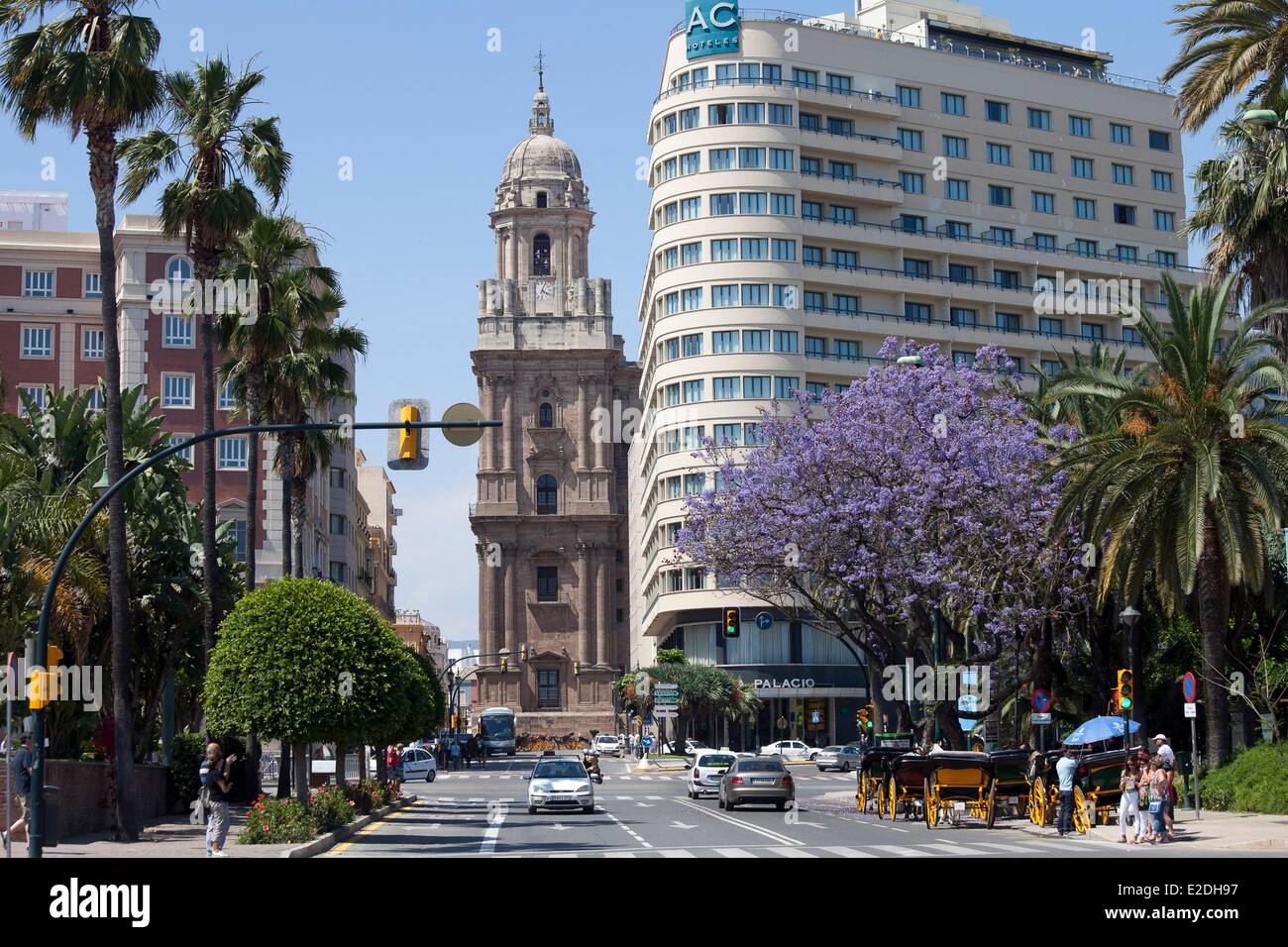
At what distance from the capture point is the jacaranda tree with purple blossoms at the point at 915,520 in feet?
140

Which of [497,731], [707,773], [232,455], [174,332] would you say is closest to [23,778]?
[707,773]

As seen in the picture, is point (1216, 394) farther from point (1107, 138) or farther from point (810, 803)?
point (1107, 138)

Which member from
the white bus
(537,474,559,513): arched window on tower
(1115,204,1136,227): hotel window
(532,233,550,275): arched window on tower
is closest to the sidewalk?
(1115,204,1136,227): hotel window

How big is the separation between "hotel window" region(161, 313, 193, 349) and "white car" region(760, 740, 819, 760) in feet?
120

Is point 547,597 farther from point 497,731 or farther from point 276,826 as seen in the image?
point 276,826

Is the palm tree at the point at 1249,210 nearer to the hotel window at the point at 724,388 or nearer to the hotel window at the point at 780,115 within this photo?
the hotel window at the point at 724,388

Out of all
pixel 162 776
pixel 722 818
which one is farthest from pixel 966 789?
pixel 162 776

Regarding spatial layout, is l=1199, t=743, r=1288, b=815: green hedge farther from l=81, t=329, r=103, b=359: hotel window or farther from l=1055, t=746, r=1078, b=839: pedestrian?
l=81, t=329, r=103, b=359: hotel window

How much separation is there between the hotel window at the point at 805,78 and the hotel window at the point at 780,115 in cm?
186

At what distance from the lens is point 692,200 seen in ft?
293

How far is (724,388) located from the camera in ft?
288

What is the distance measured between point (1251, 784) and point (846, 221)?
61.4 metres

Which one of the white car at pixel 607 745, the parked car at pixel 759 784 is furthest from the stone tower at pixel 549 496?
the parked car at pixel 759 784

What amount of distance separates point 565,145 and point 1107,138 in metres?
61.1
